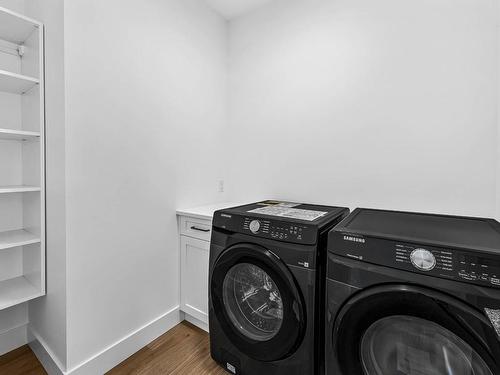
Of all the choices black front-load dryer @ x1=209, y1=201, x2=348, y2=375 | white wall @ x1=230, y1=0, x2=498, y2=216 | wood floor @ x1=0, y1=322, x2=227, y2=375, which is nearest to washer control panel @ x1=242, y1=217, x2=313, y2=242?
black front-load dryer @ x1=209, y1=201, x2=348, y2=375

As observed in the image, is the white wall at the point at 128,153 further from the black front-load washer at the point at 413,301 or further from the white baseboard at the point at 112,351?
the black front-load washer at the point at 413,301

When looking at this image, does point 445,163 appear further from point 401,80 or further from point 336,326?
point 336,326

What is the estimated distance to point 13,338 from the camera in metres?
1.64

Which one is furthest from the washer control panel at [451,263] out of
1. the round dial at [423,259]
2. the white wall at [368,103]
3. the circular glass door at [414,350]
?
the white wall at [368,103]

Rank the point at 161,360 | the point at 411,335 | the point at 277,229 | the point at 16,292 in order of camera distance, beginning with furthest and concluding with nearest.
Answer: the point at 161,360, the point at 16,292, the point at 277,229, the point at 411,335

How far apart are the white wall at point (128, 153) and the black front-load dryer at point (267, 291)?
58 centimetres

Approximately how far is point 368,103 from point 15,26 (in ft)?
7.21

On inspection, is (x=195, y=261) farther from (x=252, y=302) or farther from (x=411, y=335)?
(x=411, y=335)

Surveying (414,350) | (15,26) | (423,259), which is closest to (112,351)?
(414,350)

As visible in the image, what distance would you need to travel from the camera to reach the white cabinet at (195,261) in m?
1.78

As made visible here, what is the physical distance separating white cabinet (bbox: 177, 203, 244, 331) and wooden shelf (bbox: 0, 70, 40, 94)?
118cm

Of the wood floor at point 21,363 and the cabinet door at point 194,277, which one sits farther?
the cabinet door at point 194,277

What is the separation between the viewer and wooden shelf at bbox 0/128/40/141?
1311mm

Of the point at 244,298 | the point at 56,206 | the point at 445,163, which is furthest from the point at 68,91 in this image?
the point at 445,163
